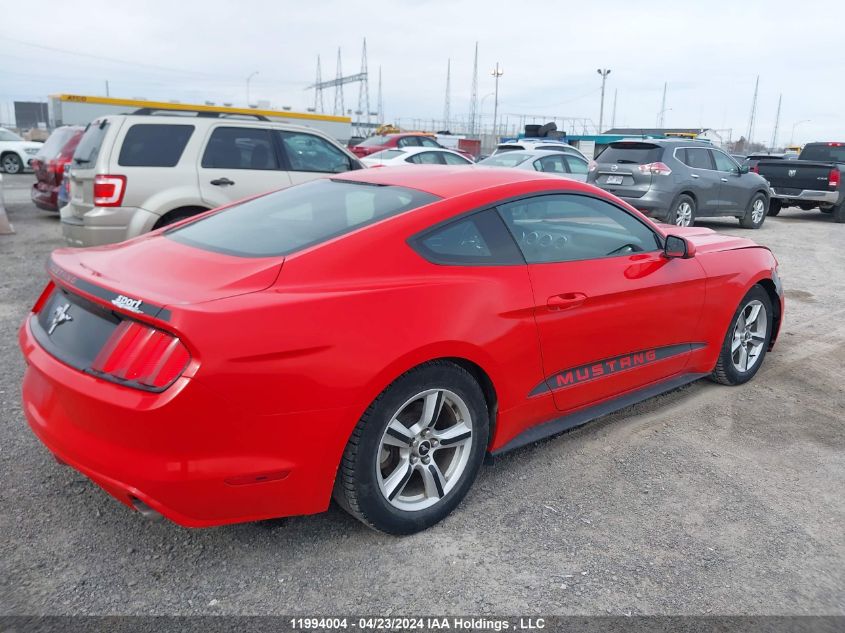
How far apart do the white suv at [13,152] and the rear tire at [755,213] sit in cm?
2072

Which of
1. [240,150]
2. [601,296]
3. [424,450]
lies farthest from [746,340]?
[240,150]

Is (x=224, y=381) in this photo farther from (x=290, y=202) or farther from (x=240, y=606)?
(x=290, y=202)

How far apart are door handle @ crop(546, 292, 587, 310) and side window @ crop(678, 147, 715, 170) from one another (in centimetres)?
1006

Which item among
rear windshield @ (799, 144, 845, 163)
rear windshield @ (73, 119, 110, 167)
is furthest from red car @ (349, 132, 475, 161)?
rear windshield @ (73, 119, 110, 167)

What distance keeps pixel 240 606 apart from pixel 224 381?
0.84 meters

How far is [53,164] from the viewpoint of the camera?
11.3 m

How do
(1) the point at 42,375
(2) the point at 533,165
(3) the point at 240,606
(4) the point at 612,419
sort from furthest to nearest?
(2) the point at 533,165 → (4) the point at 612,419 → (1) the point at 42,375 → (3) the point at 240,606

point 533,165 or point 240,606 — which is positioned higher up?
point 533,165

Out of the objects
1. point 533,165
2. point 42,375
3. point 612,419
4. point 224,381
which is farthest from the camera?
point 533,165

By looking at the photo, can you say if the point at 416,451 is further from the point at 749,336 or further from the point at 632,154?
the point at 632,154

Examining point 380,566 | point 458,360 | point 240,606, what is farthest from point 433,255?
point 240,606

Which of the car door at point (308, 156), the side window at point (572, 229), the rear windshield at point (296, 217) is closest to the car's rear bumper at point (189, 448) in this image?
Answer: the rear windshield at point (296, 217)

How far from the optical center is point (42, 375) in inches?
103

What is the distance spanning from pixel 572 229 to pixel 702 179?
32.7ft
